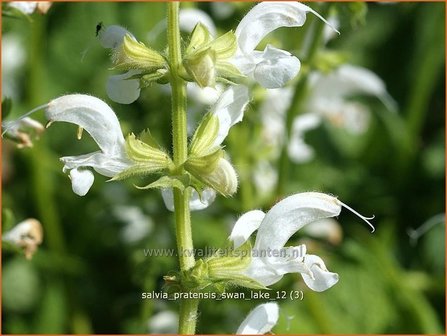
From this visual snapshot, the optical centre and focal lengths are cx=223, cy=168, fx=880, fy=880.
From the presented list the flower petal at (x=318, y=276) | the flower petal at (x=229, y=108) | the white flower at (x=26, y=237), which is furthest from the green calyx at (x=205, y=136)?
the white flower at (x=26, y=237)

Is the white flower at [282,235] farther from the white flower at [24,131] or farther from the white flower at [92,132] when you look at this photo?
the white flower at [24,131]

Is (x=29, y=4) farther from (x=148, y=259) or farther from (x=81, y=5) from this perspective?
(x=81, y=5)

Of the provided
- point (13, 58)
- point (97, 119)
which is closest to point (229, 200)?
point (97, 119)

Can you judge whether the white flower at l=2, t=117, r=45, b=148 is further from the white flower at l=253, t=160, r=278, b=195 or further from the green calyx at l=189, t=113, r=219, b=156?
the white flower at l=253, t=160, r=278, b=195

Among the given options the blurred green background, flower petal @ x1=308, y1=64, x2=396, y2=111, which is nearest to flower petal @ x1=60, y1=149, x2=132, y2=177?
the blurred green background

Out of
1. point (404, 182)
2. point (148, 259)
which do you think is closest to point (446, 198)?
point (404, 182)

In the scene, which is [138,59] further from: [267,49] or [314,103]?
[314,103]

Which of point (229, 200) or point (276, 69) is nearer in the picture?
point (276, 69)
